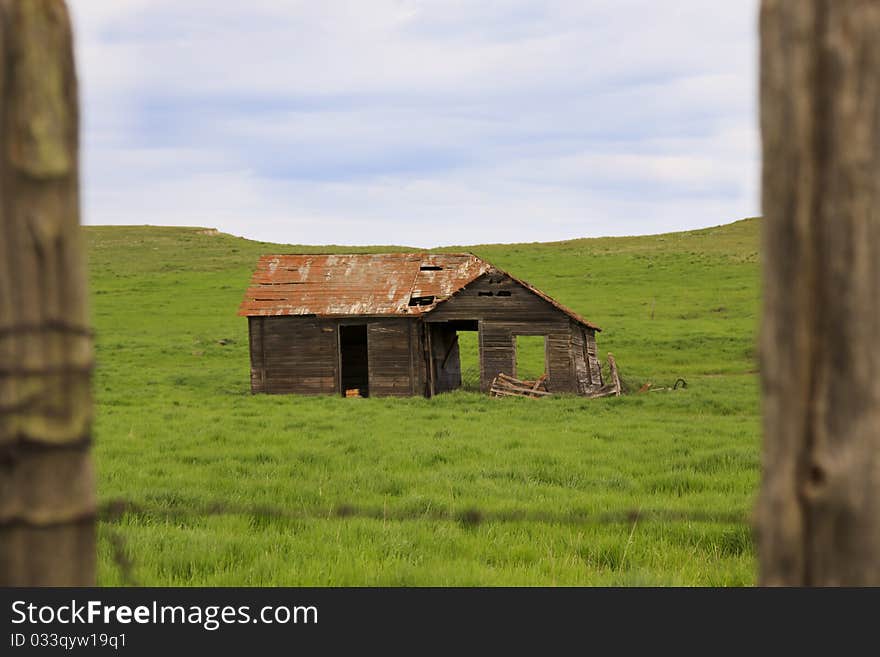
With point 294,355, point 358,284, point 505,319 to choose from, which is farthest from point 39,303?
point 358,284

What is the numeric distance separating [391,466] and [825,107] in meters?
9.27

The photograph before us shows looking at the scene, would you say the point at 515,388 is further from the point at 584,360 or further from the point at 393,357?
the point at 393,357

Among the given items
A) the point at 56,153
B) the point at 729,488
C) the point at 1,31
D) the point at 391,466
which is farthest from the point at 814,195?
the point at 391,466

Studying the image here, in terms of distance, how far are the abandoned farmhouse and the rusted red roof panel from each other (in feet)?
0.11

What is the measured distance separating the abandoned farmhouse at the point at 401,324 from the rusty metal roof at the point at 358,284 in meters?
0.03

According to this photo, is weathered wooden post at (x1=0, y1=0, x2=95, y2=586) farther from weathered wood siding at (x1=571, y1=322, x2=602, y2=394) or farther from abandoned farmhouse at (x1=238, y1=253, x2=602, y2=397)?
weathered wood siding at (x1=571, y1=322, x2=602, y2=394)

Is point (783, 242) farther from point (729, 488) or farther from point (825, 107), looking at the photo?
point (729, 488)

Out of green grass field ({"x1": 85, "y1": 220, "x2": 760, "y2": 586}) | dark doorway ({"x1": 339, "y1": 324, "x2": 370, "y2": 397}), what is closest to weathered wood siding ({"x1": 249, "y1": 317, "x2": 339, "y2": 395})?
green grass field ({"x1": 85, "y1": 220, "x2": 760, "y2": 586})

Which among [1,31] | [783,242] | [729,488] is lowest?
[729,488]

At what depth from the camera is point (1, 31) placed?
1.76m

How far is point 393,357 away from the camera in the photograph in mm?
24922

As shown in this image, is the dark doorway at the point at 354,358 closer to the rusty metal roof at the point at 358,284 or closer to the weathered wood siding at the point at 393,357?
the rusty metal roof at the point at 358,284

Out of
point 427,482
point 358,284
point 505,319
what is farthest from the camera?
point 358,284

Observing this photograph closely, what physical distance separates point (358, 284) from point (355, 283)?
13 centimetres
